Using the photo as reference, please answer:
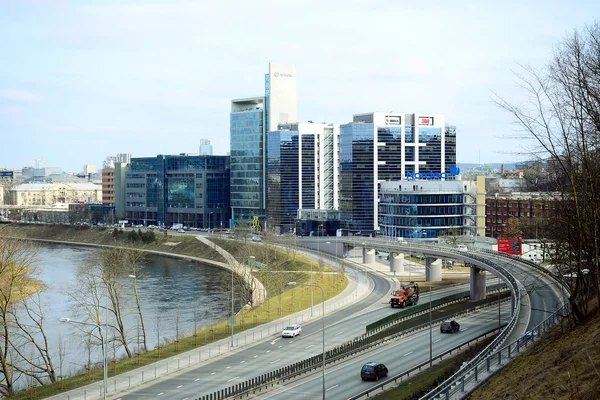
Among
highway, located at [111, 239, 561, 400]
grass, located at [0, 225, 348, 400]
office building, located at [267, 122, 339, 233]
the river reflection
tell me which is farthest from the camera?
office building, located at [267, 122, 339, 233]

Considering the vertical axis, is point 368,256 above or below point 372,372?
above

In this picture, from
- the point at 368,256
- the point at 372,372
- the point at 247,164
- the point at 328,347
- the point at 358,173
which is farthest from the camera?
the point at 247,164

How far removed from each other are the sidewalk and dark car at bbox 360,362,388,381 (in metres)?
12.9

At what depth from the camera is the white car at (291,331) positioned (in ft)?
221

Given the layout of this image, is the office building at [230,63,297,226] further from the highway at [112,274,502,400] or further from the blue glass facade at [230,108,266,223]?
the highway at [112,274,502,400]

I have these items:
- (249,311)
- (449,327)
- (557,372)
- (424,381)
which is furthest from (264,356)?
(557,372)

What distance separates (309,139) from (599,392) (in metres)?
152

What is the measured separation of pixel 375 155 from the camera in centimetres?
16350

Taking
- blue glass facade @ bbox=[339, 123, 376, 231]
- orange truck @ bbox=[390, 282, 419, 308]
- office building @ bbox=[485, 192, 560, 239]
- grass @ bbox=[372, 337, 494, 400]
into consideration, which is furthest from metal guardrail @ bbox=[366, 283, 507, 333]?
blue glass facade @ bbox=[339, 123, 376, 231]

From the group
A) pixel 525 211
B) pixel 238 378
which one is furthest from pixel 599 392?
pixel 525 211

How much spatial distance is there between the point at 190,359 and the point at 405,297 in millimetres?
33194

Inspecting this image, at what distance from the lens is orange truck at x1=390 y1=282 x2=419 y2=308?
85125mm

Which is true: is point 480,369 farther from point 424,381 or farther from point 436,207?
point 436,207

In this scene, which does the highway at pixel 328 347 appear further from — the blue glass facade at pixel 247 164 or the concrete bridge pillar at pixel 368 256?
the blue glass facade at pixel 247 164
